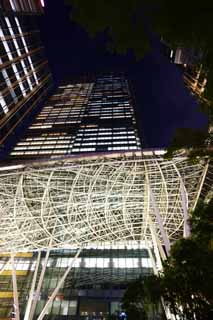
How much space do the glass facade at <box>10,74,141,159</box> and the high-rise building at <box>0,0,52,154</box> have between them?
27.0ft

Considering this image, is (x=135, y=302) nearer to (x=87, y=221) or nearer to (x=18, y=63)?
(x=87, y=221)

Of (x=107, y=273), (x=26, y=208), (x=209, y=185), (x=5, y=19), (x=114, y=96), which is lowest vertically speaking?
(x=107, y=273)

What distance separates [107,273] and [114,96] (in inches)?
2426

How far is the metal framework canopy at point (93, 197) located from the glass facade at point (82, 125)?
24243 millimetres

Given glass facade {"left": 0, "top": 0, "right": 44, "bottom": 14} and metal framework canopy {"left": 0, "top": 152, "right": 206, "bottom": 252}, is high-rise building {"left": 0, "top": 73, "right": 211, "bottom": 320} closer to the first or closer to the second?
metal framework canopy {"left": 0, "top": 152, "right": 206, "bottom": 252}

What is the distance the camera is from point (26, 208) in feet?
95.9

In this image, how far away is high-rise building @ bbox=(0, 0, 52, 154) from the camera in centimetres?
4031

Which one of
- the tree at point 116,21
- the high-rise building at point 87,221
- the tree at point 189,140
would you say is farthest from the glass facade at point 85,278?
the tree at point 116,21

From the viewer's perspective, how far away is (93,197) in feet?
99.7

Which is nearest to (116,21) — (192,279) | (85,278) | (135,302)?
(192,279)

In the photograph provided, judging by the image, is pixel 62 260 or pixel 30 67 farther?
pixel 30 67

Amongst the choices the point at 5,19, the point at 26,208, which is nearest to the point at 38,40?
the point at 5,19

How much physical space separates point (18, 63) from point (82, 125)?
23.7 m

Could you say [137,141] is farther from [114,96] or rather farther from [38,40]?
[38,40]
